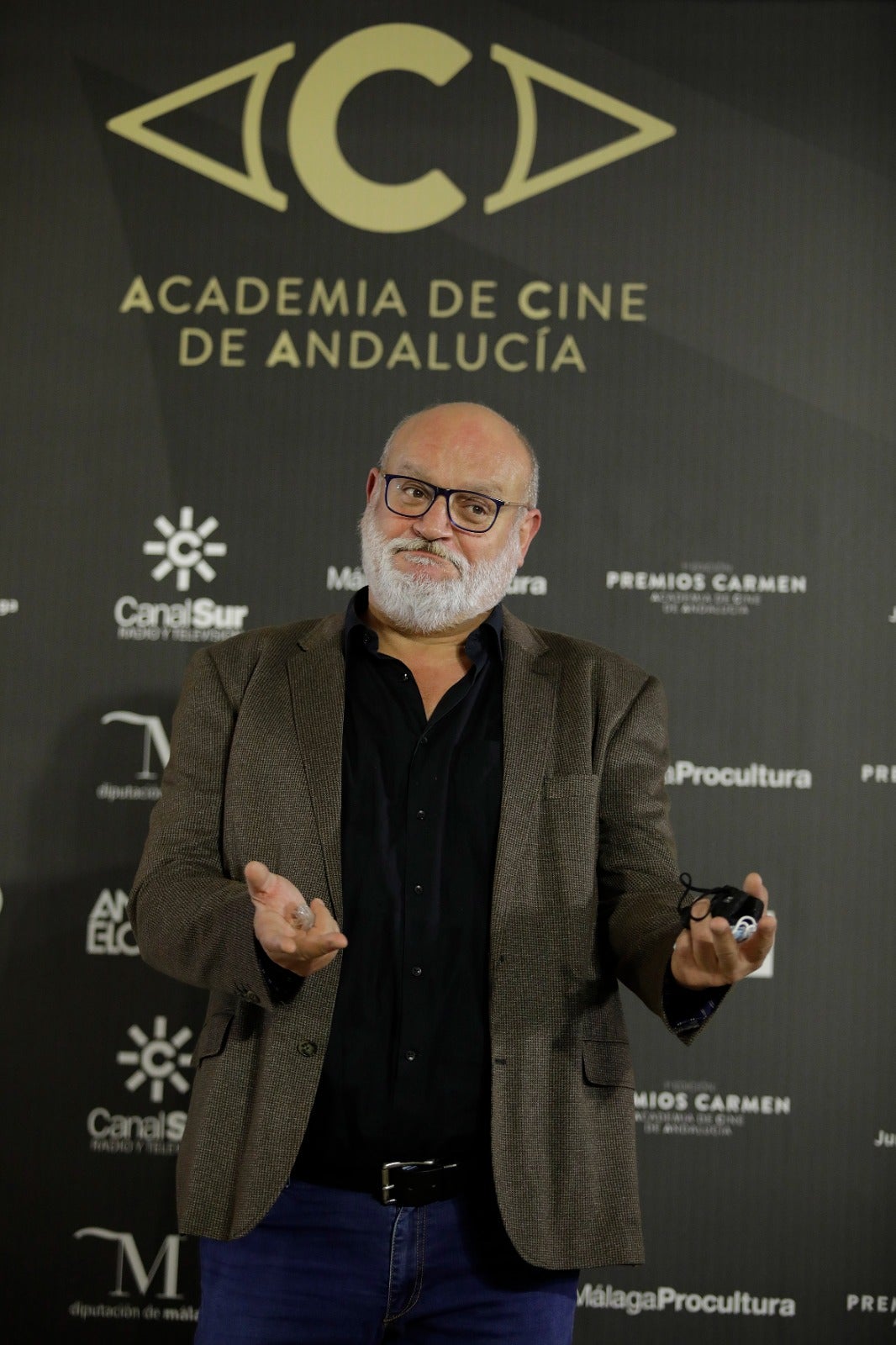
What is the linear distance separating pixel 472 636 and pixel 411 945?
1.99 ft

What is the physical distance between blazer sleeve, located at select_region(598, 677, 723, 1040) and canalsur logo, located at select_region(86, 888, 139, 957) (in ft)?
5.45

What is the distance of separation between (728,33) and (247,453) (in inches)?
70.7

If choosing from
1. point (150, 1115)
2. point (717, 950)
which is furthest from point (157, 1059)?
point (717, 950)

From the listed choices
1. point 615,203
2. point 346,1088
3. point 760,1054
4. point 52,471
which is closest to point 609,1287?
point 760,1054

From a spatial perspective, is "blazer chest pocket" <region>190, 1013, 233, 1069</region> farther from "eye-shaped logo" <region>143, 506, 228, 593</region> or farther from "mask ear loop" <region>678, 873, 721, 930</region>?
"eye-shaped logo" <region>143, 506, 228, 593</region>

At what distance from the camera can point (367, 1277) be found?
1.95 meters

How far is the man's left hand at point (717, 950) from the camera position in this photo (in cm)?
169

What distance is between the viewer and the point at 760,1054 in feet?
10.7

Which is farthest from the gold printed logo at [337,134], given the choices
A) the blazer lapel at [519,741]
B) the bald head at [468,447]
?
the blazer lapel at [519,741]

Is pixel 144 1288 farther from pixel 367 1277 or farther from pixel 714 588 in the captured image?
pixel 714 588

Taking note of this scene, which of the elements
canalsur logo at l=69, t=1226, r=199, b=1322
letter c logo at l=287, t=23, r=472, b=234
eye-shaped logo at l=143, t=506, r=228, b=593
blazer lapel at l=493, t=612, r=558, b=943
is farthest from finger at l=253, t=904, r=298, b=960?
letter c logo at l=287, t=23, r=472, b=234

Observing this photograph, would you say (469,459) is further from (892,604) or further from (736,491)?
(892,604)

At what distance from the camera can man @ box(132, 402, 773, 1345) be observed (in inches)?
76.4

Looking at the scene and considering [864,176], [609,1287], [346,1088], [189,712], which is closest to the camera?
[346,1088]
